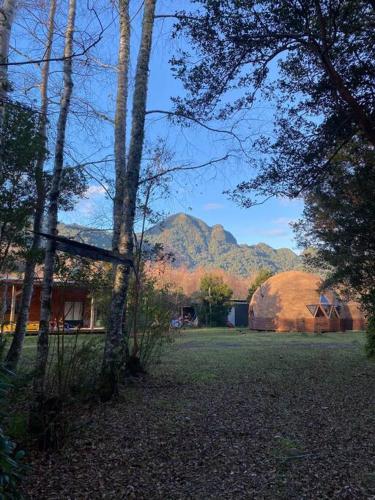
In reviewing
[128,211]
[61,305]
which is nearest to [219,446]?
[61,305]

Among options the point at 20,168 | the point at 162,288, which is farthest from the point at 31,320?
the point at 20,168

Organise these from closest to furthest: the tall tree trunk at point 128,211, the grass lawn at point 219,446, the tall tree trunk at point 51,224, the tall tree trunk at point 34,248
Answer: the grass lawn at point 219,446 → the tall tree trunk at point 51,224 → the tall tree trunk at point 128,211 → the tall tree trunk at point 34,248

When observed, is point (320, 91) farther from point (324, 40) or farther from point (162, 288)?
point (162, 288)

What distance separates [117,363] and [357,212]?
565 centimetres

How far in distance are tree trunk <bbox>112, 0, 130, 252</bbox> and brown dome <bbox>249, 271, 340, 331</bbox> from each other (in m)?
27.4

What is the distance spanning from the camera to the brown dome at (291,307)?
34062mm

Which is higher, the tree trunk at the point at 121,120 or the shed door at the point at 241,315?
the tree trunk at the point at 121,120

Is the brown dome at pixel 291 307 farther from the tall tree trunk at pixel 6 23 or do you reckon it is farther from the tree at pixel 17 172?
the tall tree trunk at pixel 6 23

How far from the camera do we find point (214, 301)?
133ft

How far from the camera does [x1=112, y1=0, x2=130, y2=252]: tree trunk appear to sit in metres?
7.96

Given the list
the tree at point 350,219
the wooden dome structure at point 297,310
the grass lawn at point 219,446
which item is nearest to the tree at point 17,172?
Answer: the grass lawn at point 219,446

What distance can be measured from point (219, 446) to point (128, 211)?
376 centimetres

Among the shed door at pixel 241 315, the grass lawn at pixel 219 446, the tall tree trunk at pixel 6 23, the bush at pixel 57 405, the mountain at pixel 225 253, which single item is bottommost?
the grass lawn at pixel 219 446

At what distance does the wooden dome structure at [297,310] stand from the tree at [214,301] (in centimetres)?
334
